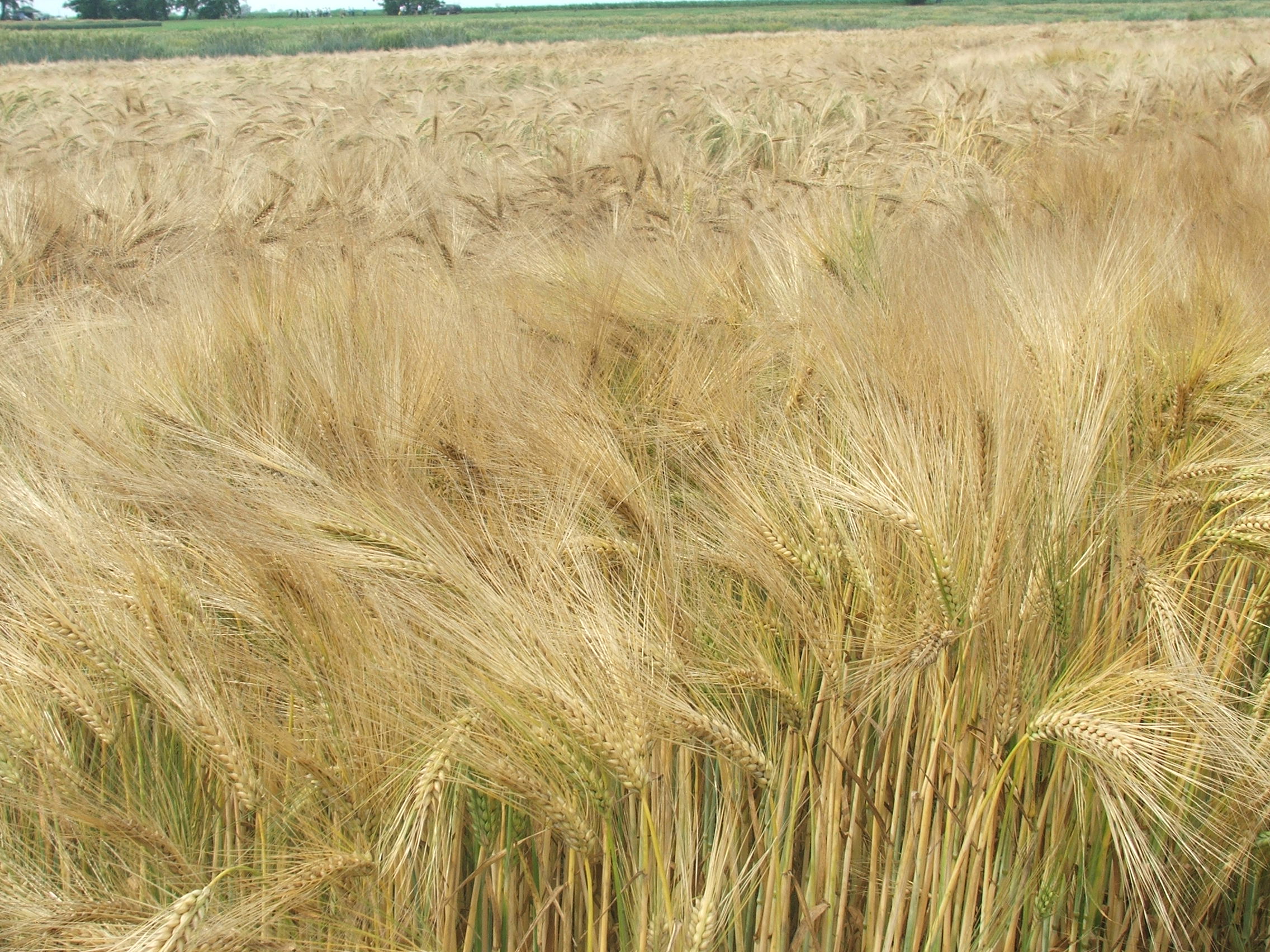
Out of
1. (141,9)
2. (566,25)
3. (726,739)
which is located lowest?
(726,739)

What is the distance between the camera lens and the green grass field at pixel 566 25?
29.9m

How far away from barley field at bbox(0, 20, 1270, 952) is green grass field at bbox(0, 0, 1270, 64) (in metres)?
32.6

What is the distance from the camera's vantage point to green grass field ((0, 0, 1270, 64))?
29922 mm

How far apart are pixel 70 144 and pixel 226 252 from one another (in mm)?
3791

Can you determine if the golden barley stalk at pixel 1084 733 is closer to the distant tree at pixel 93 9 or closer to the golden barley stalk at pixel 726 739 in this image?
the golden barley stalk at pixel 726 739

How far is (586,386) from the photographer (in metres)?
1.76

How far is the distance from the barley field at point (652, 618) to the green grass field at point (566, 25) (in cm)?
3263

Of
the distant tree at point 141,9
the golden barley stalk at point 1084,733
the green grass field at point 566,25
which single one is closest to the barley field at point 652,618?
the golden barley stalk at point 1084,733

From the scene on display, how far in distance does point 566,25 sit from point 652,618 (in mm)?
54676

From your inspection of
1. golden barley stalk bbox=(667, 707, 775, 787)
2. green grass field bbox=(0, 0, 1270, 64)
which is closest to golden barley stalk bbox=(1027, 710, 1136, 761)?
golden barley stalk bbox=(667, 707, 775, 787)

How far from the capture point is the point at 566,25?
162 ft

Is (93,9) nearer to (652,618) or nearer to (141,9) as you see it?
(141,9)

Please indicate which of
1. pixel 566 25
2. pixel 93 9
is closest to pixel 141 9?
pixel 93 9

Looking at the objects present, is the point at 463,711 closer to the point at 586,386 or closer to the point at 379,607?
the point at 379,607
